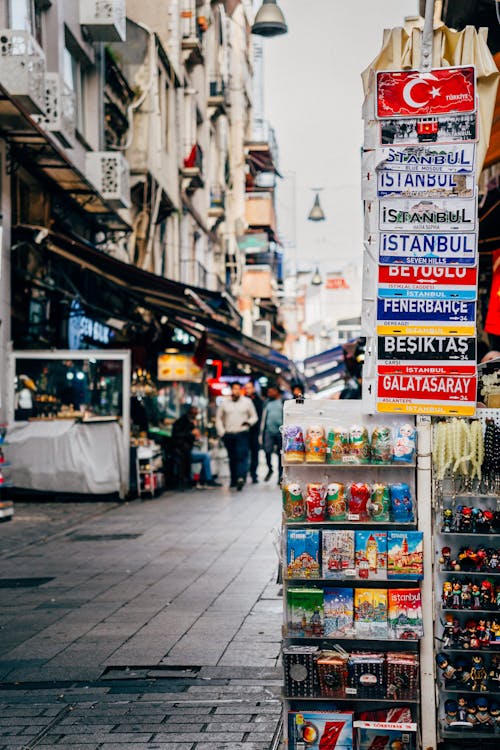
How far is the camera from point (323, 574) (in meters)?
5.73

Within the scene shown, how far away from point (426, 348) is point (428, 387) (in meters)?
0.20

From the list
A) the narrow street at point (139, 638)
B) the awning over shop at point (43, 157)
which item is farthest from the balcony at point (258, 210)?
the narrow street at point (139, 638)

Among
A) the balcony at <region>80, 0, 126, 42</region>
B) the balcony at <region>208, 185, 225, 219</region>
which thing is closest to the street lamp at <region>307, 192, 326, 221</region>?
the balcony at <region>208, 185, 225, 219</region>

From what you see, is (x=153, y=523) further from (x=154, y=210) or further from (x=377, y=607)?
(x=154, y=210)


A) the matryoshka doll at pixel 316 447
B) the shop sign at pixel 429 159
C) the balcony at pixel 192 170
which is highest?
the balcony at pixel 192 170

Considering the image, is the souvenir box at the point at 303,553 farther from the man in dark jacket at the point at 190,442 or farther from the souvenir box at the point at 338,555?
the man in dark jacket at the point at 190,442

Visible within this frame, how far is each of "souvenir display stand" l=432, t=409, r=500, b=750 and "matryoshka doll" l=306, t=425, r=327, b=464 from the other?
0.56m

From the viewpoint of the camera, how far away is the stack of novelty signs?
5.77m

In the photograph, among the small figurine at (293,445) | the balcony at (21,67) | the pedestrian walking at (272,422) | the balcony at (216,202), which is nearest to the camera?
the small figurine at (293,445)

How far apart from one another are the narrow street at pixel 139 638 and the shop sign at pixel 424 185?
2.90m

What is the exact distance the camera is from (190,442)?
22266mm

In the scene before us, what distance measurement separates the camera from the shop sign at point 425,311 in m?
5.78

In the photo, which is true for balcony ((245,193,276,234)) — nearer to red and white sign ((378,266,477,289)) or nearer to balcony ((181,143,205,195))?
balcony ((181,143,205,195))

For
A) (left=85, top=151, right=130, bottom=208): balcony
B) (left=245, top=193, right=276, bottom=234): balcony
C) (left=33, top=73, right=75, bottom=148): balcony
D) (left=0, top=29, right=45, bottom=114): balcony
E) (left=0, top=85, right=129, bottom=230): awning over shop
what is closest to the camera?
(left=0, top=29, right=45, bottom=114): balcony
